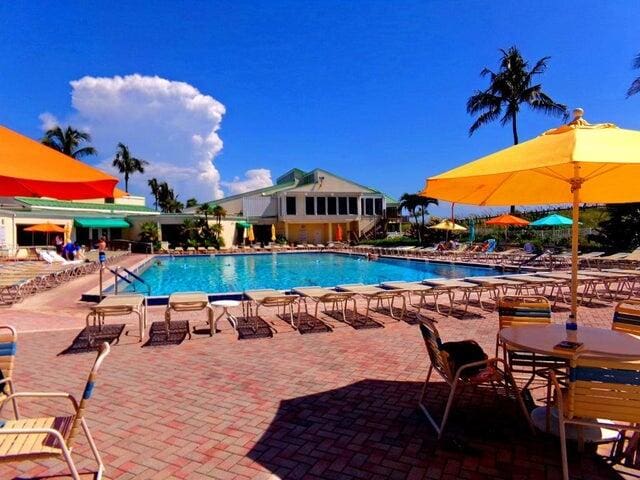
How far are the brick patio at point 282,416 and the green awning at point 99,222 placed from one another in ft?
84.3

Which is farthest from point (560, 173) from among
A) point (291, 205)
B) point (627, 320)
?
point (291, 205)

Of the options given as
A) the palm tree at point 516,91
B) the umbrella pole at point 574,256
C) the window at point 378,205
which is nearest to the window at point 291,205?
the window at point 378,205

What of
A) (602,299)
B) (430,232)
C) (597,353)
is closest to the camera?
(597,353)

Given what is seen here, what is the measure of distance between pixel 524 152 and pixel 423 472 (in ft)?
8.97

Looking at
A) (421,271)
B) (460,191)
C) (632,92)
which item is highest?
(632,92)

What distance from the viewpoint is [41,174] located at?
9.30 feet

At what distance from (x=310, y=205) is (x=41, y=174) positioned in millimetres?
37128

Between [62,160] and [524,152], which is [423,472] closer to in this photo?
[524,152]

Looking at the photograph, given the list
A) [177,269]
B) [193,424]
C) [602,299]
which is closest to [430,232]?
[177,269]

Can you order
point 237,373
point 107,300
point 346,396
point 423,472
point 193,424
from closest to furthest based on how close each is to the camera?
point 423,472 → point 193,424 → point 346,396 → point 237,373 → point 107,300

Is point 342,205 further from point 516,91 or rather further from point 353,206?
point 516,91

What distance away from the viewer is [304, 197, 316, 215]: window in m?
39.8

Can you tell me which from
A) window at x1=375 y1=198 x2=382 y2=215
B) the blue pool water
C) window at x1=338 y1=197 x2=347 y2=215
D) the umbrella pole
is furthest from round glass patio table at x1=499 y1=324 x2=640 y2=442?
window at x1=375 y1=198 x2=382 y2=215

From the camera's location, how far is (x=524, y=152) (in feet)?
12.1
